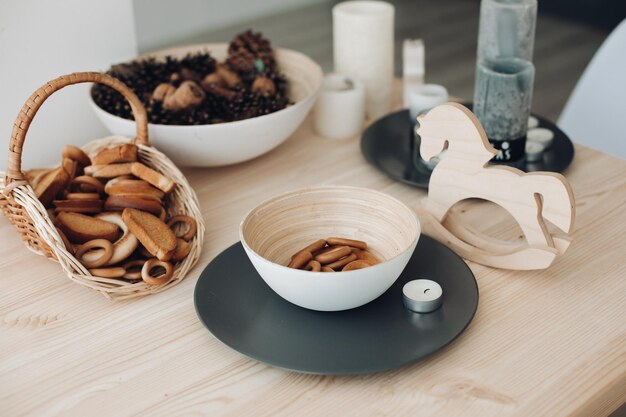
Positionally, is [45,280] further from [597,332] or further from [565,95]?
[565,95]

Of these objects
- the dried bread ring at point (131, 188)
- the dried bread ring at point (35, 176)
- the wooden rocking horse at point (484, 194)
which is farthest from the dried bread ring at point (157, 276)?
the wooden rocking horse at point (484, 194)

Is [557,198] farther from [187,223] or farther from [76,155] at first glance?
[76,155]

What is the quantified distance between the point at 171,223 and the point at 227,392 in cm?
32

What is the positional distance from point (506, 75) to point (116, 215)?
0.60 m

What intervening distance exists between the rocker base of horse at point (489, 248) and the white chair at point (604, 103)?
0.66m

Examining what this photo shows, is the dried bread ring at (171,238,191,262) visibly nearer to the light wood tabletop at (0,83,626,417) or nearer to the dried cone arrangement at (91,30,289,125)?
the light wood tabletop at (0,83,626,417)

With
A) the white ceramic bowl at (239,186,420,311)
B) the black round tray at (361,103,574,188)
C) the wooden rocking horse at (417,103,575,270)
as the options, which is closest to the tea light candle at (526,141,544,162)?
the black round tray at (361,103,574,188)

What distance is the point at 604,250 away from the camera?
3.13 feet

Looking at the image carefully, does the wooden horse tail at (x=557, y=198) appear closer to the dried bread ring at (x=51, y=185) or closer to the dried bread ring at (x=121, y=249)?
the dried bread ring at (x=121, y=249)

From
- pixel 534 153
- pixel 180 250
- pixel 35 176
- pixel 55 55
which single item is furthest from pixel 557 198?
pixel 55 55

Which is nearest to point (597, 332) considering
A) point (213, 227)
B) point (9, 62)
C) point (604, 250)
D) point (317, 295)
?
point (604, 250)

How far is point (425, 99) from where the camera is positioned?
1.17 meters

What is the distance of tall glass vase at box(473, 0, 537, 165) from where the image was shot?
3.59 ft

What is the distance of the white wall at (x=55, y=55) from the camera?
115cm
